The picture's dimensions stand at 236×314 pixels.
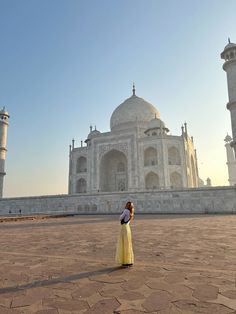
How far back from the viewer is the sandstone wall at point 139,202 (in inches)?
669

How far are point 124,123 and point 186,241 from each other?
28.6 m

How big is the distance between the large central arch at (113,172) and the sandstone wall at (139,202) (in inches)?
324

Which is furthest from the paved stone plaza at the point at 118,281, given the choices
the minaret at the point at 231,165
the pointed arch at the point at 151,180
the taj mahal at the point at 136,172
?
the minaret at the point at 231,165

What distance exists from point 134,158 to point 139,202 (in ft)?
28.1

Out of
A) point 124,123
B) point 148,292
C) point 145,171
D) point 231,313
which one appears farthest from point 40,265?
point 124,123

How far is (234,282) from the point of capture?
2723 mm

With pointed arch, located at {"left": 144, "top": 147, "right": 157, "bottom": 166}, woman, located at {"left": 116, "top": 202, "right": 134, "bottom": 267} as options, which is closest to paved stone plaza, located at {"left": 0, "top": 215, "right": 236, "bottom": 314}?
woman, located at {"left": 116, "top": 202, "right": 134, "bottom": 267}

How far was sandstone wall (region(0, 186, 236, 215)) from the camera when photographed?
1698 centimetres

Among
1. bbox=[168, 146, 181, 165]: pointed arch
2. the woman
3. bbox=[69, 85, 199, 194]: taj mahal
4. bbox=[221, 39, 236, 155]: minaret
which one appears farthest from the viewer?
bbox=[168, 146, 181, 165]: pointed arch

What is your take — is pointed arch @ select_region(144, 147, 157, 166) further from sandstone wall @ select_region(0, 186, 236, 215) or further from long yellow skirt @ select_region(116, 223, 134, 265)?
long yellow skirt @ select_region(116, 223, 134, 265)

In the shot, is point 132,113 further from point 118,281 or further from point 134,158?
point 118,281

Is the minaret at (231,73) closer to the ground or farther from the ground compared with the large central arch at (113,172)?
farther from the ground

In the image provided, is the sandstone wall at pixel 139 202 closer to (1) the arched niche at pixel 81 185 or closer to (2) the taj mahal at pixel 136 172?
(2) the taj mahal at pixel 136 172

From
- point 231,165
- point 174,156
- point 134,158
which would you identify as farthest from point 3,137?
point 231,165
